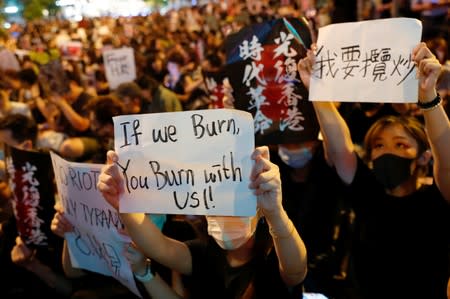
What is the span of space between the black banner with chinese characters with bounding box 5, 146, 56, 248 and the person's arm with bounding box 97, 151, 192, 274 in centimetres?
84

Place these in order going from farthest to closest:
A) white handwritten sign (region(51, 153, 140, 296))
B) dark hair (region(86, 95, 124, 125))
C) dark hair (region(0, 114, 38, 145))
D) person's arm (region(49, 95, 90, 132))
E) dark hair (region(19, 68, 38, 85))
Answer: dark hair (region(19, 68, 38, 85))
person's arm (region(49, 95, 90, 132))
dark hair (region(86, 95, 124, 125))
dark hair (region(0, 114, 38, 145))
white handwritten sign (region(51, 153, 140, 296))

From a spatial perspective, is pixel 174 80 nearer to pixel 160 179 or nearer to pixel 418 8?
pixel 418 8

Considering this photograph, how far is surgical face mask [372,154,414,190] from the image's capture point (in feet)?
7.41

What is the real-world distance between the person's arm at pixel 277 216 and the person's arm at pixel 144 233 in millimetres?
430

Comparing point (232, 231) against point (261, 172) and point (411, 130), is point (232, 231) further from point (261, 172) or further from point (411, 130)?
point (411, 130)

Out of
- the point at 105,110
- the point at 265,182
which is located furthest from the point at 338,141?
the point at 105,110

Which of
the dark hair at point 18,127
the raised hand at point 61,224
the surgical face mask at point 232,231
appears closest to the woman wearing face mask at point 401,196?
the surgical face mask at point 232,231

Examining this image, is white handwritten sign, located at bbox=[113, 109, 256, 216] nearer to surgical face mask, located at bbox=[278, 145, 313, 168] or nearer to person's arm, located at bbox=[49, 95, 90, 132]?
surgical face mask, located at bbox=[278, 145, 313, 168]

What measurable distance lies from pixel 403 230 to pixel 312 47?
3.23 feet

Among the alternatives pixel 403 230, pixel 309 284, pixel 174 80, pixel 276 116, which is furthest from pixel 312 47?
pixel 174 80

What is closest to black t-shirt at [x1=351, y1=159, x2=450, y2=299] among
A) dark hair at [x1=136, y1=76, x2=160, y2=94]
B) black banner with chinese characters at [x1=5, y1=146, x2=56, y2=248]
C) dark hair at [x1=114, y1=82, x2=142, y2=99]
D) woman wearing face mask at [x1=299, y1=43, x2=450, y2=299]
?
woman wearing face mask at [x1=299, y1=43, x2=450, y2=299]

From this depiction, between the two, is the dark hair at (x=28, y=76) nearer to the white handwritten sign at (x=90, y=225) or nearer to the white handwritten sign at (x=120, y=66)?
the white handwritten sign at (x=120, y=66)

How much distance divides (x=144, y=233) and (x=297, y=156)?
3.81ft

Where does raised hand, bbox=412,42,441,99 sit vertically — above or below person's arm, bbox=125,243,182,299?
above
